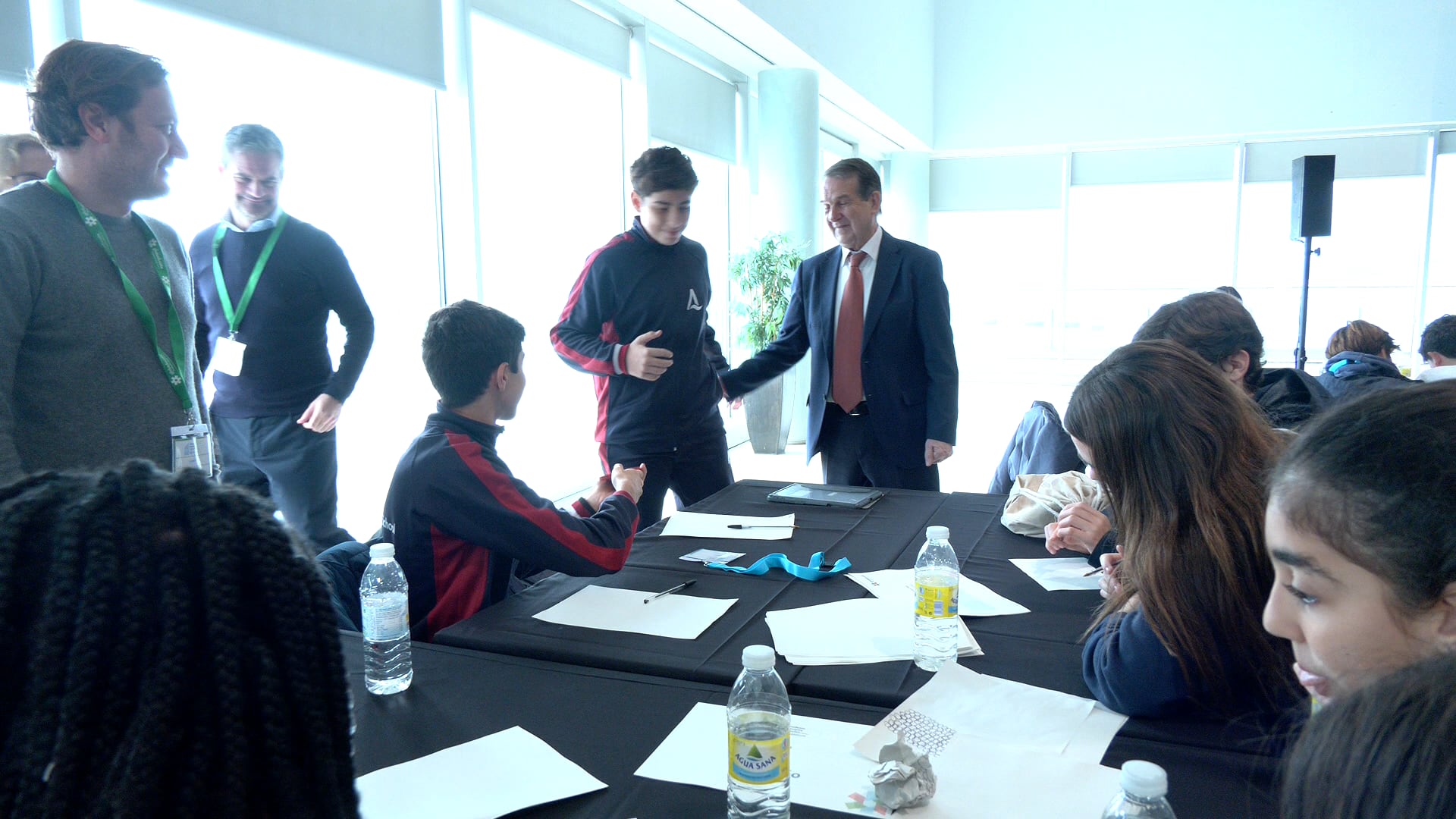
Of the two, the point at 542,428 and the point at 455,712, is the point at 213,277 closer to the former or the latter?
the point at 455,712

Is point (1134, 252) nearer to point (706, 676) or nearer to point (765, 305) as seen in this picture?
point (765, 305)

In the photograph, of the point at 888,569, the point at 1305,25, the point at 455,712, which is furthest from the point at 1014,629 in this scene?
the point at 1305,25

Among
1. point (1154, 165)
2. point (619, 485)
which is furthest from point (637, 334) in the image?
point (1154, 165)

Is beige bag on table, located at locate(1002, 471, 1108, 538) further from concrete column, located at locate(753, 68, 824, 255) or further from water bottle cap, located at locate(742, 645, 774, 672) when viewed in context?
concrete column, located at locate(753, 68, 824, 255)

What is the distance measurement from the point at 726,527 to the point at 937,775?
120 centimetres

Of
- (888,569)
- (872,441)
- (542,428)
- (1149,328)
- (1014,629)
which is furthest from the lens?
(542,428)

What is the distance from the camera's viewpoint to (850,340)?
3076 mm

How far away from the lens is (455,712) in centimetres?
125

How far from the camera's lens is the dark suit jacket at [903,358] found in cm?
299

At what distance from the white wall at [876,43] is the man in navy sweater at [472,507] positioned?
4.08 meters

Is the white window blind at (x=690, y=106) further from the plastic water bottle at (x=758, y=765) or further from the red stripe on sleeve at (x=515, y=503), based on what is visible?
the plastic water bottle at (x=758, y=765)

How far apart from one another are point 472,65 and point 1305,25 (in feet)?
29.0

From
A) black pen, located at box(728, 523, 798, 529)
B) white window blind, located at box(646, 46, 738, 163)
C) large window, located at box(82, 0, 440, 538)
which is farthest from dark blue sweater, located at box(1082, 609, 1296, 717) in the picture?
white window blind, located at box(646, 46, 738, 163)

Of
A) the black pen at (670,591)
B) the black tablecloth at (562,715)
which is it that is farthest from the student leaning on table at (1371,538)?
the black pen at (670,591)
